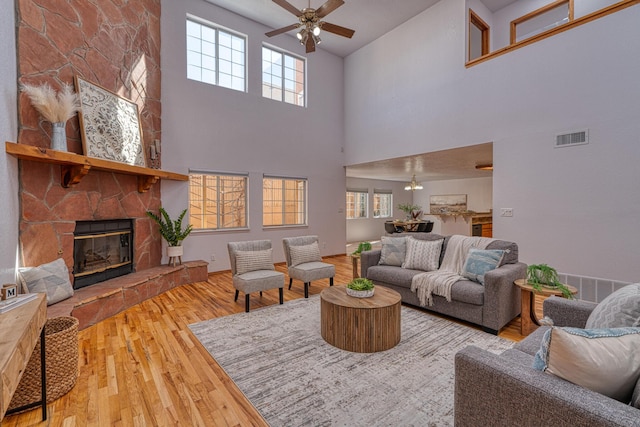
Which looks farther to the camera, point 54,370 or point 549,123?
point 549,123

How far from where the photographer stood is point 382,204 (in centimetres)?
1159

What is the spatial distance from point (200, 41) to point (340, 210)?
15.5ft

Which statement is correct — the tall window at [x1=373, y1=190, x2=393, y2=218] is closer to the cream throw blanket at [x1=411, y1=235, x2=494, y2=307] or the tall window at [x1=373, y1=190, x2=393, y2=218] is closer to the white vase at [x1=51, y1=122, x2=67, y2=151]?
the cream throw blanket at [x1=411, y1=235, x2=494, y2=307]

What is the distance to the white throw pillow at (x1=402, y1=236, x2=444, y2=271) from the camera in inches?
145

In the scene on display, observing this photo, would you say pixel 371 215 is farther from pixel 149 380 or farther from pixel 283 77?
pixel 149 380

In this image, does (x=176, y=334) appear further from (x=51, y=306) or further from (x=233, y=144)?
(x=233, y=144)

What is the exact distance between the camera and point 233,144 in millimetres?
5781

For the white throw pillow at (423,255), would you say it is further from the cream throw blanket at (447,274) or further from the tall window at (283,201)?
the tall window at (283,201)

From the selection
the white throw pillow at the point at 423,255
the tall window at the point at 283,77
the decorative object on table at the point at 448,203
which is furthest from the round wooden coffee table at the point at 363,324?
the decorative object on table at the point at 448,203

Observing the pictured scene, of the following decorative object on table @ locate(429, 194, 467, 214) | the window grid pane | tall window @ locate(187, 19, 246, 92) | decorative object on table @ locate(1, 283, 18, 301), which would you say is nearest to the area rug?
decorative object on table @ locate(1, 283, 18, 301)

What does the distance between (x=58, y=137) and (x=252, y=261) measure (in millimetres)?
2487

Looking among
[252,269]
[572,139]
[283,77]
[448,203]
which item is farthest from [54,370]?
[448,203]

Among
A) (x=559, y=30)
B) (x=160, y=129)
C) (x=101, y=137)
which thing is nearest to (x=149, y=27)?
(x=160, y=129)

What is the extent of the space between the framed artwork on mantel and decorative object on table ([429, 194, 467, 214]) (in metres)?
9.35
